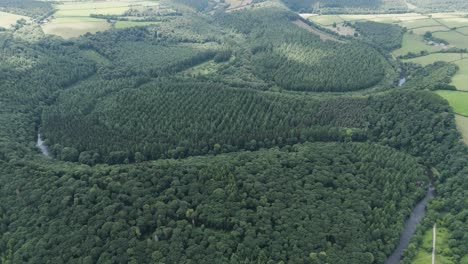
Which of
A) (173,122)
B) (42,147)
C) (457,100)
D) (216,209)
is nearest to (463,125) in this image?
(457,100)

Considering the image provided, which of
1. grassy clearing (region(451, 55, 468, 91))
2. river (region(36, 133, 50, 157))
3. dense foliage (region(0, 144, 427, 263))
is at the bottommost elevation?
river (region(36, 133, 50, 157))

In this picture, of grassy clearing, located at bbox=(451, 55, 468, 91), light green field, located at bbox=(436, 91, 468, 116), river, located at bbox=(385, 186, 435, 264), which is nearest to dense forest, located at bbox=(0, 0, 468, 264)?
river, located at bbox=(385, 186, 435, 264)

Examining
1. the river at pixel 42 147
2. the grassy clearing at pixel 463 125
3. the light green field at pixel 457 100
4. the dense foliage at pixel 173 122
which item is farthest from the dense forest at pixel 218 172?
the light green field at pixel 457 100

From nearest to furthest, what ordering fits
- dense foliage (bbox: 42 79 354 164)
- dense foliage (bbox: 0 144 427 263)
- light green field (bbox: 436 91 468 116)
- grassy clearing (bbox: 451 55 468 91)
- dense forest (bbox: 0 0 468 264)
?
dense foliage (bbox: 0 144 427 263), dense forest (bbox: 0 0 468 264), dense foliage (bbox: 42 79 354 164), light green field (bbox: 436 91 468 116), grassy clearing (bbox: 451 55 468 91)

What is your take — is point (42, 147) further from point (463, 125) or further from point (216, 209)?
point (463, 125)

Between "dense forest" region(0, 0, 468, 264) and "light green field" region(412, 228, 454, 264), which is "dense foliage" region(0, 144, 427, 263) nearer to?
"dense forest" region(0, 0, 468, 264)

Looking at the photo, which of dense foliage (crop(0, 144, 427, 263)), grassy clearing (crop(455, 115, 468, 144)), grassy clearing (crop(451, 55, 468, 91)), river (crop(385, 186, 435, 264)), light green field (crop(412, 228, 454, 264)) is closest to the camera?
dense foliage (crop(0, 144, 427, 263))
